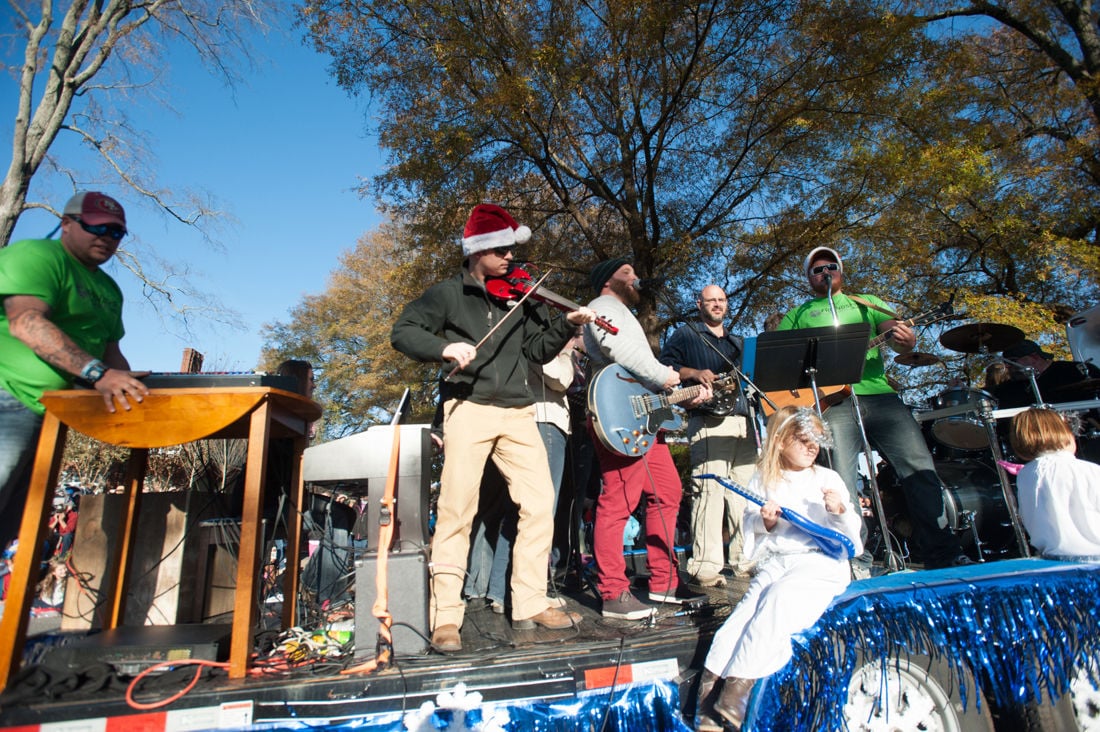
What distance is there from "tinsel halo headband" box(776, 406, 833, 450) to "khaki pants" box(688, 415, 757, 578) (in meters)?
1.31

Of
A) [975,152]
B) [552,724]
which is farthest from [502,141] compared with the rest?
[552,724]

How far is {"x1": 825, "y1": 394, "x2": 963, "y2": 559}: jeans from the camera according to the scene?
3.94 m

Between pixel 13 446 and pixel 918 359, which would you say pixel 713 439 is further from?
pixel 13 446

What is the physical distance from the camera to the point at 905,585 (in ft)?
8.79

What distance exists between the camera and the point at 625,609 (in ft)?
10.2

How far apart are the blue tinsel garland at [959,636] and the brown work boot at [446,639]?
3.85ft

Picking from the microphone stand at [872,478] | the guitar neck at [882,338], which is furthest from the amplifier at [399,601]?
the guitar neck at [882,338]

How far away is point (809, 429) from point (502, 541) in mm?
2058

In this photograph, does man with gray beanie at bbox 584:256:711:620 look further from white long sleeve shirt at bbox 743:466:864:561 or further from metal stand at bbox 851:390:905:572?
metal stand at bbox 851:390:905:572

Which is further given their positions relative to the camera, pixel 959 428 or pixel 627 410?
pixel 959 428

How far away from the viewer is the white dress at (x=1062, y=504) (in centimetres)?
307

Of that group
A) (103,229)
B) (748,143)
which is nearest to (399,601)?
(103,229)

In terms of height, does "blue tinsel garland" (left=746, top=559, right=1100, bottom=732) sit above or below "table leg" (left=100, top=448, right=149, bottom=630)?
below

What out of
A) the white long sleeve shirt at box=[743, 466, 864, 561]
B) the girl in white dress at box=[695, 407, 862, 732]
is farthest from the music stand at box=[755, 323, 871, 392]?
the white long sleeve shirt at box=[743, 466, 864, 561]
